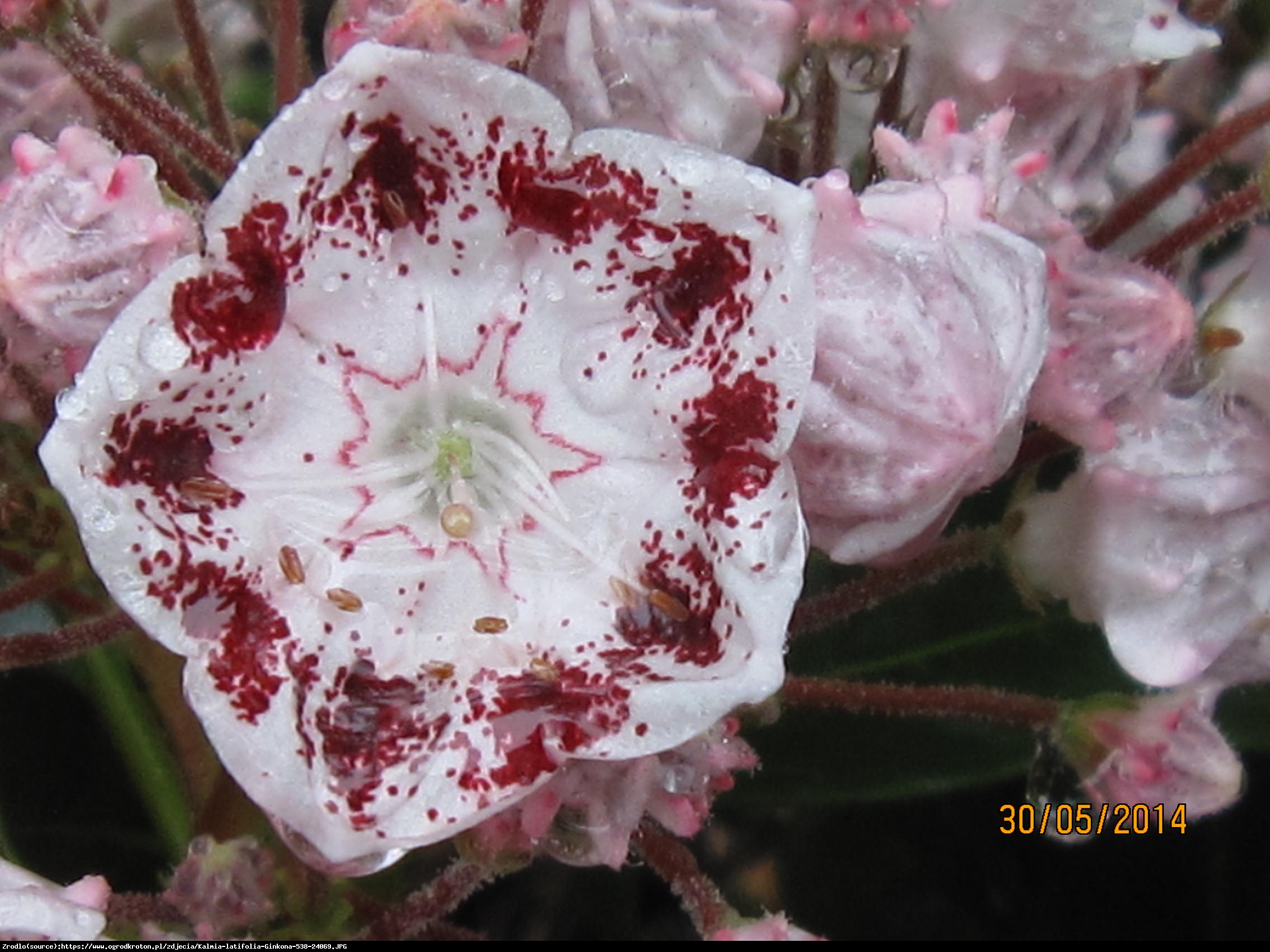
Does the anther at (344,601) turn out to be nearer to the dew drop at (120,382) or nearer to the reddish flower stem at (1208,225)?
the dew drop at (120,382)

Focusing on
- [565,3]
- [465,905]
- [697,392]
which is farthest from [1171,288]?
[465,905]

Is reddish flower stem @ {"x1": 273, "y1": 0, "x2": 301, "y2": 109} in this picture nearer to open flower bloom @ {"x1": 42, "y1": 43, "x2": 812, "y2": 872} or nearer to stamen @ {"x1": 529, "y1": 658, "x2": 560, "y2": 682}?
open flower bloom @ {"x1": 42, "y1": 43, "x2": 812, "y2": 872}

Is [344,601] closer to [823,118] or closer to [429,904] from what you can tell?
[429,904]

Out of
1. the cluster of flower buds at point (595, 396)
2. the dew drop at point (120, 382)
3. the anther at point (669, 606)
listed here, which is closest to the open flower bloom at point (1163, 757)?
the cluster of flower buds at point (595, 396)

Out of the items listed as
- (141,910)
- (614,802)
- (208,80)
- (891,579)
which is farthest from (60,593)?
(891,579)

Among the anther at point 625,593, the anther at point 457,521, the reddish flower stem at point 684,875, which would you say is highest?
the anther at point 625,593

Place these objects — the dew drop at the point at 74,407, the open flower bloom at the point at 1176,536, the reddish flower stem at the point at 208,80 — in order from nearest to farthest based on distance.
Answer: the dew drop at the point at 74,407 → the open flower bloom at the point at 1176,536 → the reddish flower stem at the point at 208,80
